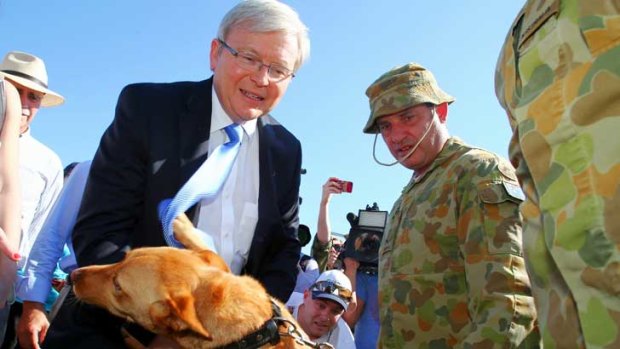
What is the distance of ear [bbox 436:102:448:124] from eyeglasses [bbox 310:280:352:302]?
2806 mm

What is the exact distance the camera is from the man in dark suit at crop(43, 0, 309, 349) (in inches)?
94.0

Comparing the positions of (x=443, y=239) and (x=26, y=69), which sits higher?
(x=26, y=69)

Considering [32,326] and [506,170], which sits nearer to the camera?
[506,170]

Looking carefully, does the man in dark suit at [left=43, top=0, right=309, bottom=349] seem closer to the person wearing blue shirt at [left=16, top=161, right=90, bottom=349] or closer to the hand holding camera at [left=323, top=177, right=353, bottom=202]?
the person wearing blue shirt at [left=16, top=161, right=90, bottom=349]

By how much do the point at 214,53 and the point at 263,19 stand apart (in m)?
0.38

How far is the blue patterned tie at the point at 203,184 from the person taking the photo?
97.0 inches

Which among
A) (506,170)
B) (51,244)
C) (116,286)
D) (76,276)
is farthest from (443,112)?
(51,244)

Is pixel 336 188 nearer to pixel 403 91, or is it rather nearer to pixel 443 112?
pixel 443 112

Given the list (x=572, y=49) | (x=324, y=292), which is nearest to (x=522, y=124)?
(x=572, y=49)

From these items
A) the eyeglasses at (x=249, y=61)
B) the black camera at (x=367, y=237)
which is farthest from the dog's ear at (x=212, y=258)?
the black camera at (x=367, y=237)

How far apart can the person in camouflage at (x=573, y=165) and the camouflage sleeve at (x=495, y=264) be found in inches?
53.1

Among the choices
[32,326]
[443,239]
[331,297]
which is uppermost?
[443,239]

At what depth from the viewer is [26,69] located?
5.17m

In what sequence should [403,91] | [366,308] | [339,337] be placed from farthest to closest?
1. [366,308]
2. [339,337]
3. [403,91]
